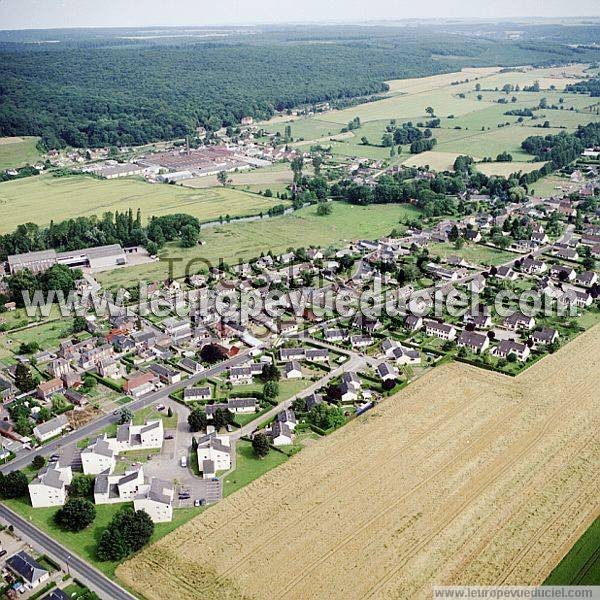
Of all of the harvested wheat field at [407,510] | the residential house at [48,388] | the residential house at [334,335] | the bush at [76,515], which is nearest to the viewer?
the harvested wheat field at [407,510]


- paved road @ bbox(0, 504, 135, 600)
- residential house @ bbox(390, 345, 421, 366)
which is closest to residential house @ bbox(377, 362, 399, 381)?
residential house @ bbox(390, 345, 421, 366)

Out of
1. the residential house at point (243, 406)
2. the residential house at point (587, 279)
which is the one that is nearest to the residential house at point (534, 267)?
the residential house at point (587, 279)

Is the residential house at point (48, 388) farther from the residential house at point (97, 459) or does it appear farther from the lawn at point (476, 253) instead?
the lawn at point (476, 253)

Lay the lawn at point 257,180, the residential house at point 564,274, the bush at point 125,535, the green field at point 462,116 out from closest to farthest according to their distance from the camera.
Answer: the bush at point 125,535 → the residential house at point 564,274 → the lawn at point 257,180 → the green field at point 462,116

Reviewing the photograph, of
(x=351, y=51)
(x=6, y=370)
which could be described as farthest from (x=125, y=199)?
(x=351, y=51)

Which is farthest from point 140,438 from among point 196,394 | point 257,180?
point 257,180
